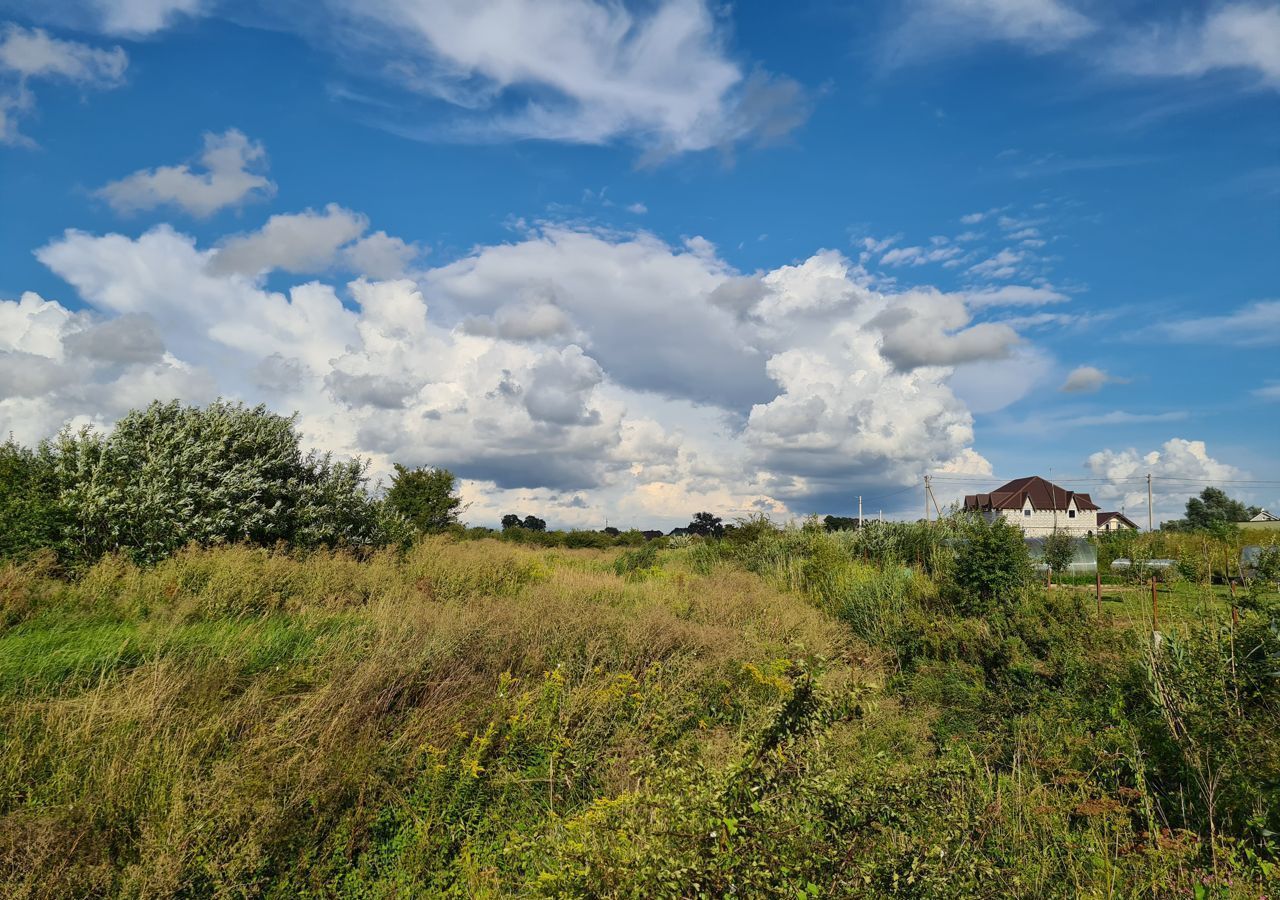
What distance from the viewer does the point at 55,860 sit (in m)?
3.88

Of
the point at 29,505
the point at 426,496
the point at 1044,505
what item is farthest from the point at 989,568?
the point at 1044,505

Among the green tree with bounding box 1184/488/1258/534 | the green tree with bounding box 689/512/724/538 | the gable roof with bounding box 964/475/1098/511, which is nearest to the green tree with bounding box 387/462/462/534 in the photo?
the green tree with bounding box 689/512/724/538

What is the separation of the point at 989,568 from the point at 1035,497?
58750mm

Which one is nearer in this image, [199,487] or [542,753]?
[542,753]

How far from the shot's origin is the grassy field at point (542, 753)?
3.16 metres

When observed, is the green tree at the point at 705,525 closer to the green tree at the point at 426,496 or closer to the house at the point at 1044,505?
the green tree at the point at 426,496

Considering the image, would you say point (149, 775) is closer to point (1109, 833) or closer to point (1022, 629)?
point (1109, 833)

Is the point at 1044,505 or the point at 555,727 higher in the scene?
the point at 1044,505

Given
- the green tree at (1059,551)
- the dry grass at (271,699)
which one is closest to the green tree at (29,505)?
the dry grass at (271,699)

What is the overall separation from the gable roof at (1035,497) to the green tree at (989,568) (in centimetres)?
5305

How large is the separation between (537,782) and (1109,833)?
385cm

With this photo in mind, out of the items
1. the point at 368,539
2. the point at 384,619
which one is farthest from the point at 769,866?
the point at 368,539

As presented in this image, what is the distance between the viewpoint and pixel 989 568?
11969 millimetres

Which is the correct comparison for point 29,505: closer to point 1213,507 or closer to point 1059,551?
point 1059,551
